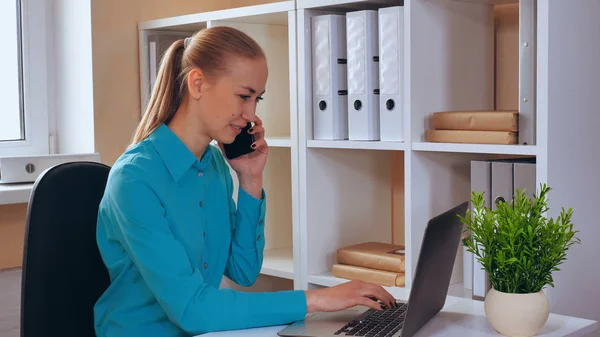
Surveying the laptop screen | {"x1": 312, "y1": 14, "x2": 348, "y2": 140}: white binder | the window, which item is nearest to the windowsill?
the window

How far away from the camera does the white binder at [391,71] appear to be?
206 cm

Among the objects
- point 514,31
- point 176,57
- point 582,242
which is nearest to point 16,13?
point 176,57

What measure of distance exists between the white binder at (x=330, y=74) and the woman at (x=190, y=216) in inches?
16.4

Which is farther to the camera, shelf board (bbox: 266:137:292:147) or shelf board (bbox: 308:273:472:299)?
shelf board (bbox: 266:137:292:147)

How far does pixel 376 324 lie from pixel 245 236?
0.52 metres

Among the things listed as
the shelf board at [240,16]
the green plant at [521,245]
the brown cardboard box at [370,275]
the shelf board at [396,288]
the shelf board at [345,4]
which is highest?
the shelf board at [240,16]

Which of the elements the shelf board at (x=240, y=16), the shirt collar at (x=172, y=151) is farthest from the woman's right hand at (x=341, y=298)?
the shelf board at (x=240, y=16)

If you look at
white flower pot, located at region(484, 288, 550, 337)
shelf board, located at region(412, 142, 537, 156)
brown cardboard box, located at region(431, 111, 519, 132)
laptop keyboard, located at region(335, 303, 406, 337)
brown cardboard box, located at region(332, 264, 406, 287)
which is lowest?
brown cardboard box, located at region(332, 264, 406, 287)

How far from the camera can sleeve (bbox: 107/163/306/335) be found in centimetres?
149

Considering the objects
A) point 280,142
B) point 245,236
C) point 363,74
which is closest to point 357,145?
point 363,74

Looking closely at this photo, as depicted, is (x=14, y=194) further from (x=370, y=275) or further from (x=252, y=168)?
(x=370, y=275)

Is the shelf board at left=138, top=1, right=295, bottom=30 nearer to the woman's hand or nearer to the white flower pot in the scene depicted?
the woman's hand

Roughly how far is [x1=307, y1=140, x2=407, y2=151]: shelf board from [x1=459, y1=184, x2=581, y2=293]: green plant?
68 cm

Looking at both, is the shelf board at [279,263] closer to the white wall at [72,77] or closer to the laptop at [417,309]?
the white wall at [72,77]
